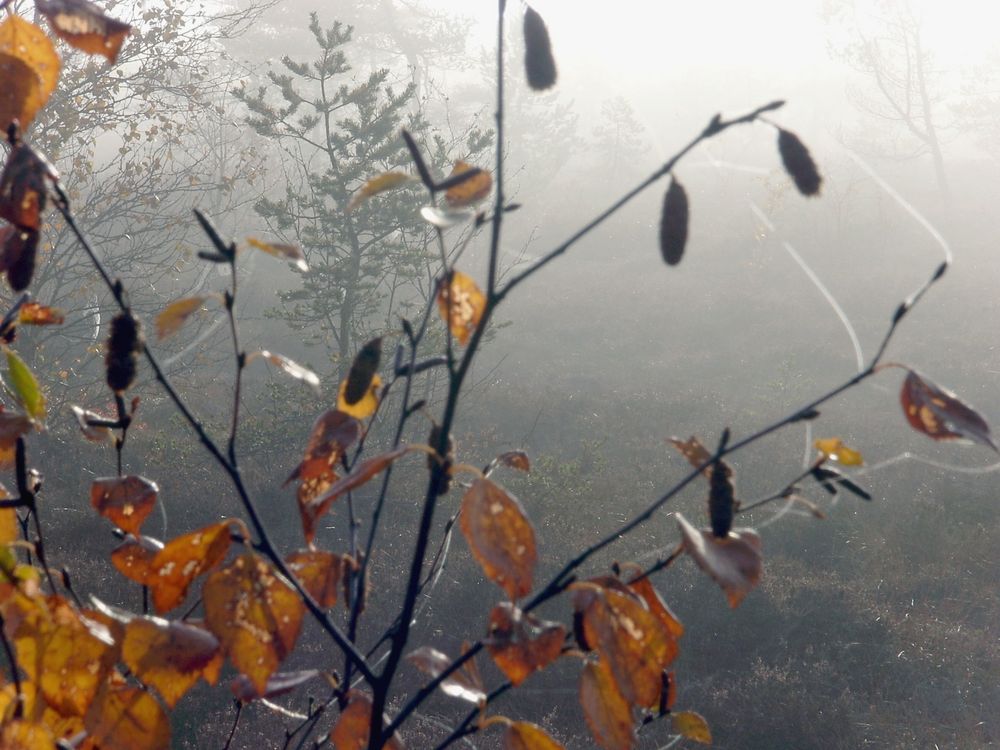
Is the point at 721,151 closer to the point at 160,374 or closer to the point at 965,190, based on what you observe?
the point at 965,190

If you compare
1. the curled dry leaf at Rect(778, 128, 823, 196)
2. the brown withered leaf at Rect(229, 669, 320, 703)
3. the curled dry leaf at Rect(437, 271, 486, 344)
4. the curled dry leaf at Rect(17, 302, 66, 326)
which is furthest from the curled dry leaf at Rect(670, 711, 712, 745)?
the curled dry leaf at Rect(17, 302, 66, 326)

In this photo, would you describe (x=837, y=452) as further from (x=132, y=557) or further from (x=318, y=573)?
(x=132, y=557)

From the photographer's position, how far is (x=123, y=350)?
31.0 inches

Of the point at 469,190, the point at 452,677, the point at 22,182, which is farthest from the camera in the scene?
the point at 452,677

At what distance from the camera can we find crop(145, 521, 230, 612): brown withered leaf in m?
0.81

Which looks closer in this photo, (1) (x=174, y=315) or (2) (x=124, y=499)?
(1) (x=174, y=315)

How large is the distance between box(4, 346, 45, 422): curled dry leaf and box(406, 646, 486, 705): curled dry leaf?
48 centimetres

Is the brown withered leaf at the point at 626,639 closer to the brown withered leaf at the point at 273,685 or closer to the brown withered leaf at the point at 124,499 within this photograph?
the brown withered leaf at the point at 273,685

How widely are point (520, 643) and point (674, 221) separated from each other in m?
0.43

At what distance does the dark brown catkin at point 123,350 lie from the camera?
0.78 meters

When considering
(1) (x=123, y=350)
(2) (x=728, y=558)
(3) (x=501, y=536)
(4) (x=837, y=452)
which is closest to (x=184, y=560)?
(1) (x=123, y=350)

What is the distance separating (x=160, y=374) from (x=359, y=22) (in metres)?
29.9

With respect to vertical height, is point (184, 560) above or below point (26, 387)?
below

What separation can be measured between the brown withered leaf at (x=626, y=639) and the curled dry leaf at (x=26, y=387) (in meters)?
0.55
